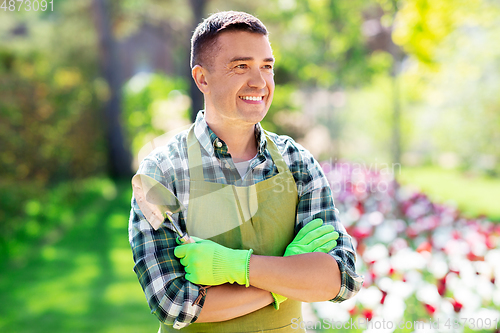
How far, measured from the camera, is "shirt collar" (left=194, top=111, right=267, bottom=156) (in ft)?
5.01

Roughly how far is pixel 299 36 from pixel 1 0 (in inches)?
199

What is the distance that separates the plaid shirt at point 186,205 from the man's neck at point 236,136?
31 millimetres

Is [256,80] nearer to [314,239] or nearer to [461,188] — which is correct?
[314,239]

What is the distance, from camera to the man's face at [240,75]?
1448mm

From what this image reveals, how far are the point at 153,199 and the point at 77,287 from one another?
3.46 metres

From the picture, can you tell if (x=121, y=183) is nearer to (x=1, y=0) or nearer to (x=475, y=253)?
(x=1, y=0)

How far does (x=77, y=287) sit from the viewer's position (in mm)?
4336

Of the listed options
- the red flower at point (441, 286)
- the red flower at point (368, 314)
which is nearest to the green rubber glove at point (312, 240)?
the red flower at point (368, 314)

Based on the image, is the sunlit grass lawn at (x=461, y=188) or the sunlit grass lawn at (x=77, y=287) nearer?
the sunlit grass lawn at (x=77, y=287)

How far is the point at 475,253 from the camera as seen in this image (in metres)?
3.46

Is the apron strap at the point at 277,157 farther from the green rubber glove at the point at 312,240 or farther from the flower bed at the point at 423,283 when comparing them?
the flower bed at the point at 423,283

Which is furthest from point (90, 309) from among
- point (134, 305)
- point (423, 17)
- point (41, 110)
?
point (423, 17)

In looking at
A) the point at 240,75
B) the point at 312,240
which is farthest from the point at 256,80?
the point at 312,240

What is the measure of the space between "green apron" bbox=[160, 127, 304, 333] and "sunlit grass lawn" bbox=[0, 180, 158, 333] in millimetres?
2185
